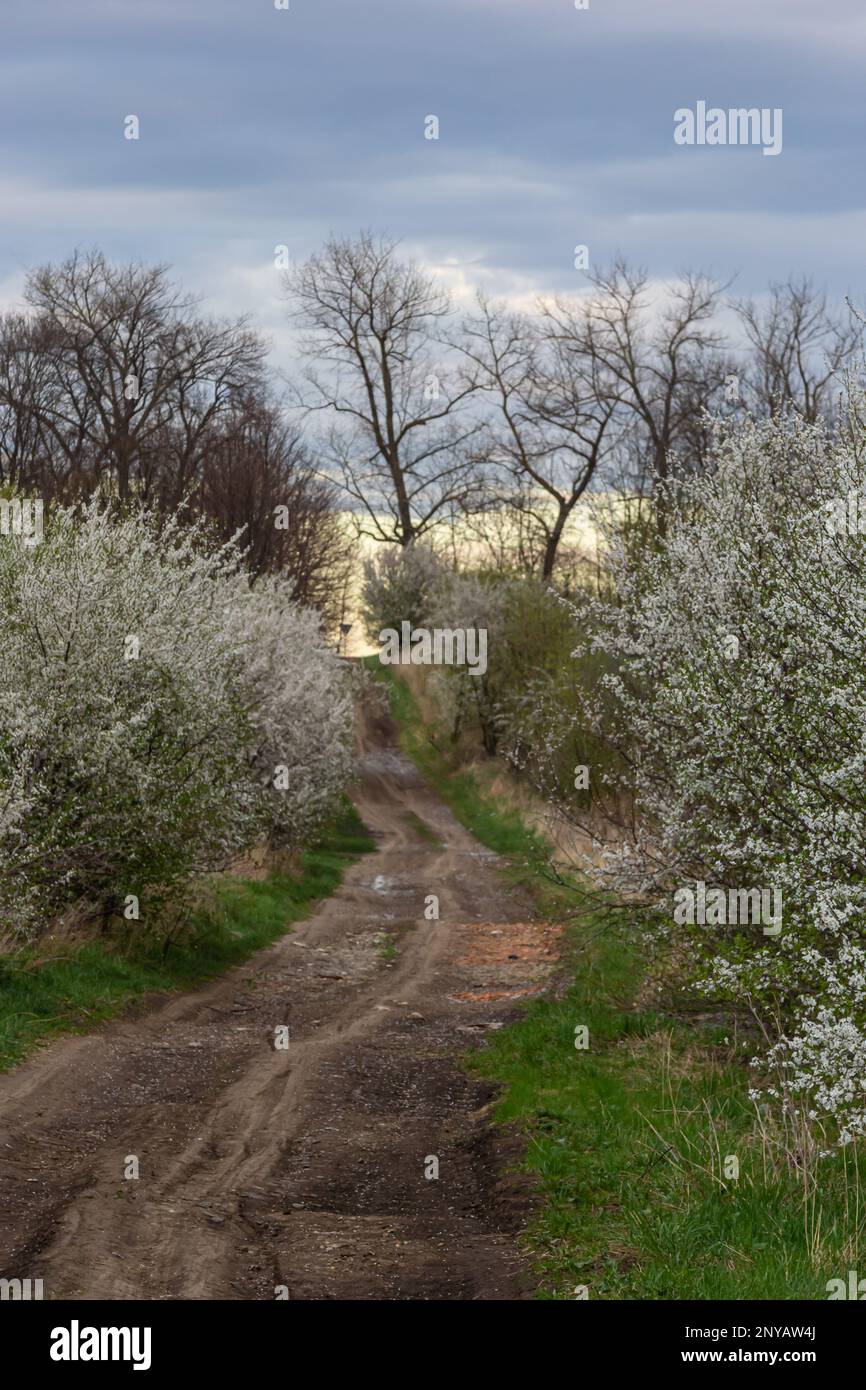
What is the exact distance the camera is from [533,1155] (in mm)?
8859

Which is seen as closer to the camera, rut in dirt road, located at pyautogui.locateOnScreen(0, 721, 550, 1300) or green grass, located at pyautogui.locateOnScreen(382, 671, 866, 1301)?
green grass, located at pyautogui.locateOnScreen(382, 671, 866, 1301)

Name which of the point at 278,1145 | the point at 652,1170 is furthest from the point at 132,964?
the point at 652,1170

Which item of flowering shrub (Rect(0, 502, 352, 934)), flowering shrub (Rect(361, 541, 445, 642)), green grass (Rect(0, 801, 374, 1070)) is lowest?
green grass (Rect(0, 801, 374, 1070))

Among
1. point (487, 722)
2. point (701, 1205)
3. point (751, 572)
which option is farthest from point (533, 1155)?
point (487, 722)

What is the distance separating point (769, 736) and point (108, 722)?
7.60 m

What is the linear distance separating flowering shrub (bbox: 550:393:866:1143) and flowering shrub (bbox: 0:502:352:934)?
191 inches

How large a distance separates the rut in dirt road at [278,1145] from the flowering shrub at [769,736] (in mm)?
2050

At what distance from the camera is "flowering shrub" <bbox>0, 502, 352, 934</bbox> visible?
13.4 meters

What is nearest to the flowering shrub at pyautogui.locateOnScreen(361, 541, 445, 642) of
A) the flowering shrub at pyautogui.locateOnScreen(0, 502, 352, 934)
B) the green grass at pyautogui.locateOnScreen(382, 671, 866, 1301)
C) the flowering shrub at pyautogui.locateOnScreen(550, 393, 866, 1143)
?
the flowering shrub at pyautogui.locateOnScreen(0, 502, 352, 934)

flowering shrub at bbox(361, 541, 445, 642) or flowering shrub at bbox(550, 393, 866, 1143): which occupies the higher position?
flowering shrub at bbox(361, 541, 445, 642)

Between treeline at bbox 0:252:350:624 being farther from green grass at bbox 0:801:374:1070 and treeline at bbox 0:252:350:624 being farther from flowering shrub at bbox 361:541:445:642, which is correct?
green grass at bbox 0:801:374:1070

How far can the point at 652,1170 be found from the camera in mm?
8148

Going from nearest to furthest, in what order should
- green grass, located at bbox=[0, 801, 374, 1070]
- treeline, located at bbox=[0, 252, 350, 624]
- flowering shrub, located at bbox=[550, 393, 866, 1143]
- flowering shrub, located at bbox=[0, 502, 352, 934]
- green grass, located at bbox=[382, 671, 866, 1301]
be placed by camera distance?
green grass, located at bbox=[382, 671, 866, 1301], flowering shrub, located at bbox=[550, 393, 866, 1143], green grass, located at bbox=[0, 801, 374, 1070], flowering shrub, located at bbox=[0, 502, 352, 934], treeline, located at bbox=[0, 252, 350, 624]

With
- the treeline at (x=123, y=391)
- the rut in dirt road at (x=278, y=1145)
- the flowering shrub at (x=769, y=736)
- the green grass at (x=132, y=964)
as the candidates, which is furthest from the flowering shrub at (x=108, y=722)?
Result: the treeline at (x=123, y=391)
